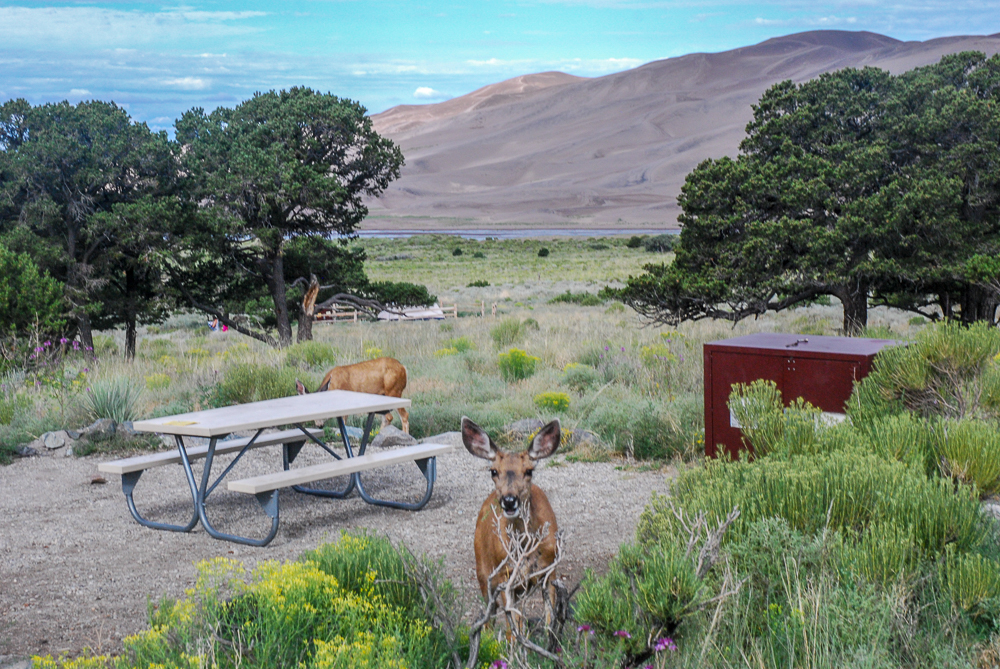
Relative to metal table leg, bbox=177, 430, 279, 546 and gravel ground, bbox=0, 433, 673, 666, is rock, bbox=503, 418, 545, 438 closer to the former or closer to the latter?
gravel ground, bbox=0, 433, 673, 666

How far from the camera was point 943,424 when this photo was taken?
15.3 feet

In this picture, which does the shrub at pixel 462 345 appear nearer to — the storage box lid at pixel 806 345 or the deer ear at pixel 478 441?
the storage box lid at pixel 806 345

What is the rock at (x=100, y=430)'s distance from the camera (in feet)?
29.0

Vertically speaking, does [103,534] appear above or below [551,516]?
below

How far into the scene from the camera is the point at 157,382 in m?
11.3

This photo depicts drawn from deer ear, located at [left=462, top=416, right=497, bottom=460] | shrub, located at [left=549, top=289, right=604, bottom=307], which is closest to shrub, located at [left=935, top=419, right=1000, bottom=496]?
deer ear, located at [left=462, top=416, right=497, bottom=460]

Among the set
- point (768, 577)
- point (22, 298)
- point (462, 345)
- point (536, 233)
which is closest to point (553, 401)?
point (462, 345)

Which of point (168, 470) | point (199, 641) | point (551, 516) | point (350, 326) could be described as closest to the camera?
point (199, 641)

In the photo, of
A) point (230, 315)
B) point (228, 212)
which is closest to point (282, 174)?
point (228, 212)

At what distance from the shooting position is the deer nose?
3.66 m

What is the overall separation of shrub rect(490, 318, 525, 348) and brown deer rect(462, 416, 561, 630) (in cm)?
1103

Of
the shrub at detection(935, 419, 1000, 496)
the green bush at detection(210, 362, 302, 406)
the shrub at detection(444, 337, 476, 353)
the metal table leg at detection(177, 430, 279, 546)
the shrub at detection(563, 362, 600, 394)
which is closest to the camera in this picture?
the shrub at detection(935, 419, 1000, 496)

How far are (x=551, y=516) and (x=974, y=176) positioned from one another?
37.9 feet

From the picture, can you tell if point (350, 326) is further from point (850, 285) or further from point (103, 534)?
point (103, 534)
